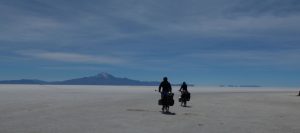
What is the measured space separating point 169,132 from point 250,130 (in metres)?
3.00

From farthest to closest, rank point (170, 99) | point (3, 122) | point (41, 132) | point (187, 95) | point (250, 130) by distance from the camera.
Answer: point (187, 95)
point (170, 99)
point (3, 122)
point (250, 130)
point (41, 132)

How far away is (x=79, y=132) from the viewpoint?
14484 millimetres

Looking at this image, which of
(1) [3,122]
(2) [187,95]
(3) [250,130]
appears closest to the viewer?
(3) [250,130]

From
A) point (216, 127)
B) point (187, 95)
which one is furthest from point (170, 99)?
point (216, 127)

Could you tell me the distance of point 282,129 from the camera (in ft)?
54.3

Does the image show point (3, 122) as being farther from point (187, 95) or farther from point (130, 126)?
point (187, 95)

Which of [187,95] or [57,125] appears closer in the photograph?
[57,125]

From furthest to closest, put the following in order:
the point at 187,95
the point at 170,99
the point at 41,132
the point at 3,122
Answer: the point at 187,95 → the point at 170,99 → the point at 3,122 → the point at 41,132

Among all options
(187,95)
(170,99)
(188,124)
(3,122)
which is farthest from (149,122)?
(187,95)

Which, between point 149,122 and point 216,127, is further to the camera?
point 149,122

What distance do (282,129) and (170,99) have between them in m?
9.68

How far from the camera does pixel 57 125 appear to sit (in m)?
16.6

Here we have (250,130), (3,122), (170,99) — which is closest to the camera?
(250,130)

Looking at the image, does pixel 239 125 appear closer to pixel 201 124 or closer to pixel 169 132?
pixel 201 124
